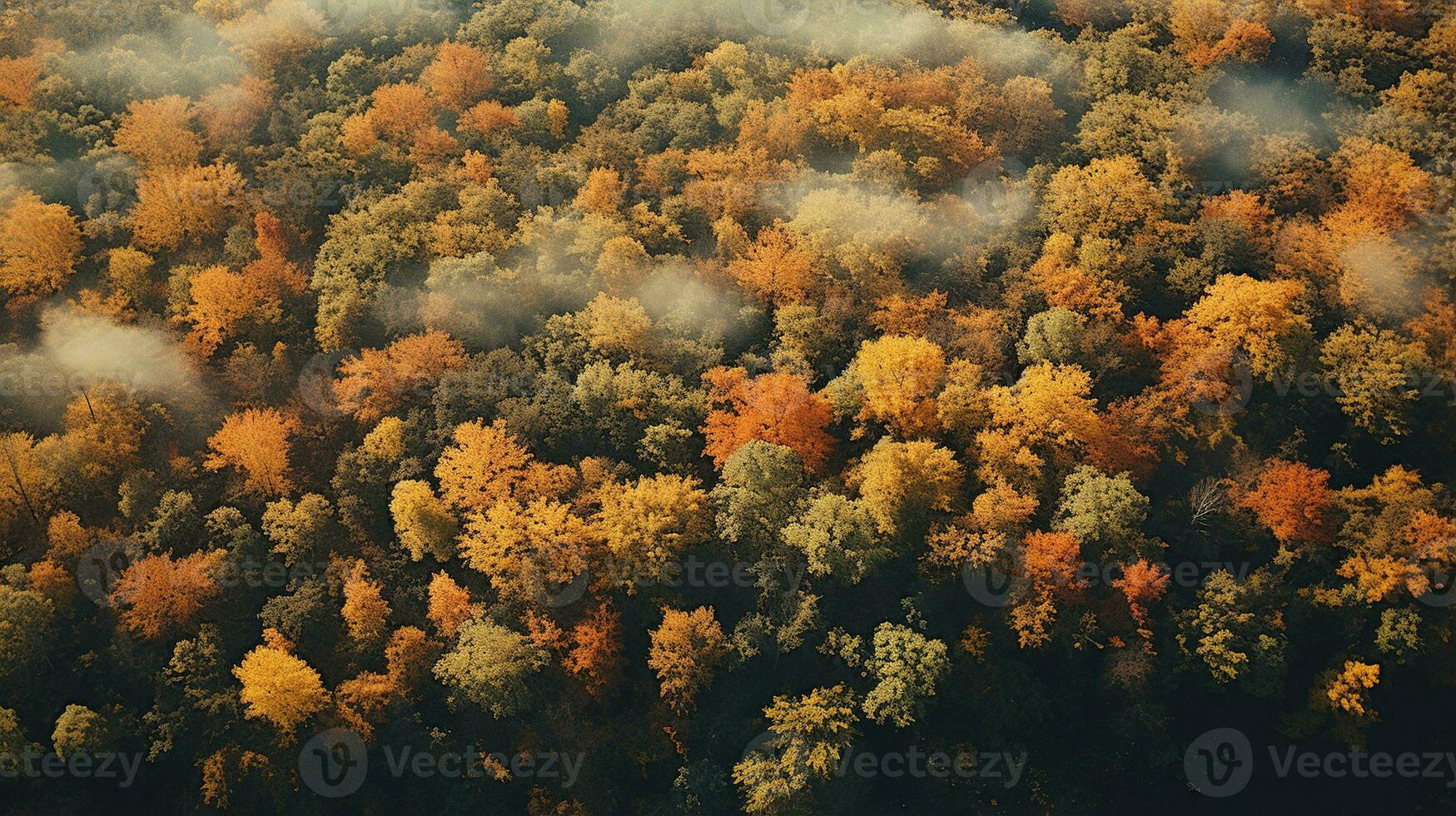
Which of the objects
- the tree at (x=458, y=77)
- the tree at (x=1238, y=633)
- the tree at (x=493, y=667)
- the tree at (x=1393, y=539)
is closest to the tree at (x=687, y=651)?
the tree at (x=493, y=667)

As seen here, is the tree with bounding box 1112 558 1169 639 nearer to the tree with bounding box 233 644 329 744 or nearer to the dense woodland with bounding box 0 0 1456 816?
the dense woodland with bounding box 0 0 1456 816

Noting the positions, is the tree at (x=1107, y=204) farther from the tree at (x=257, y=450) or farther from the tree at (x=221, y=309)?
the tree at (x=221, y=309)

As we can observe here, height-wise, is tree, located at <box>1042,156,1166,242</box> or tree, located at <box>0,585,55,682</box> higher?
tree, located at <box>1042,156,1166,242</box>

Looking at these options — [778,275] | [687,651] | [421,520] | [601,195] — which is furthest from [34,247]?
[687,651]

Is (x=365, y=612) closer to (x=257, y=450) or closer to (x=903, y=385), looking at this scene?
(x=257, y=450)

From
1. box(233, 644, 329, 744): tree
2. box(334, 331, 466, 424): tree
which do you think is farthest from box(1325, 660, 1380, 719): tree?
box(233, 644, 329, 744): tree
